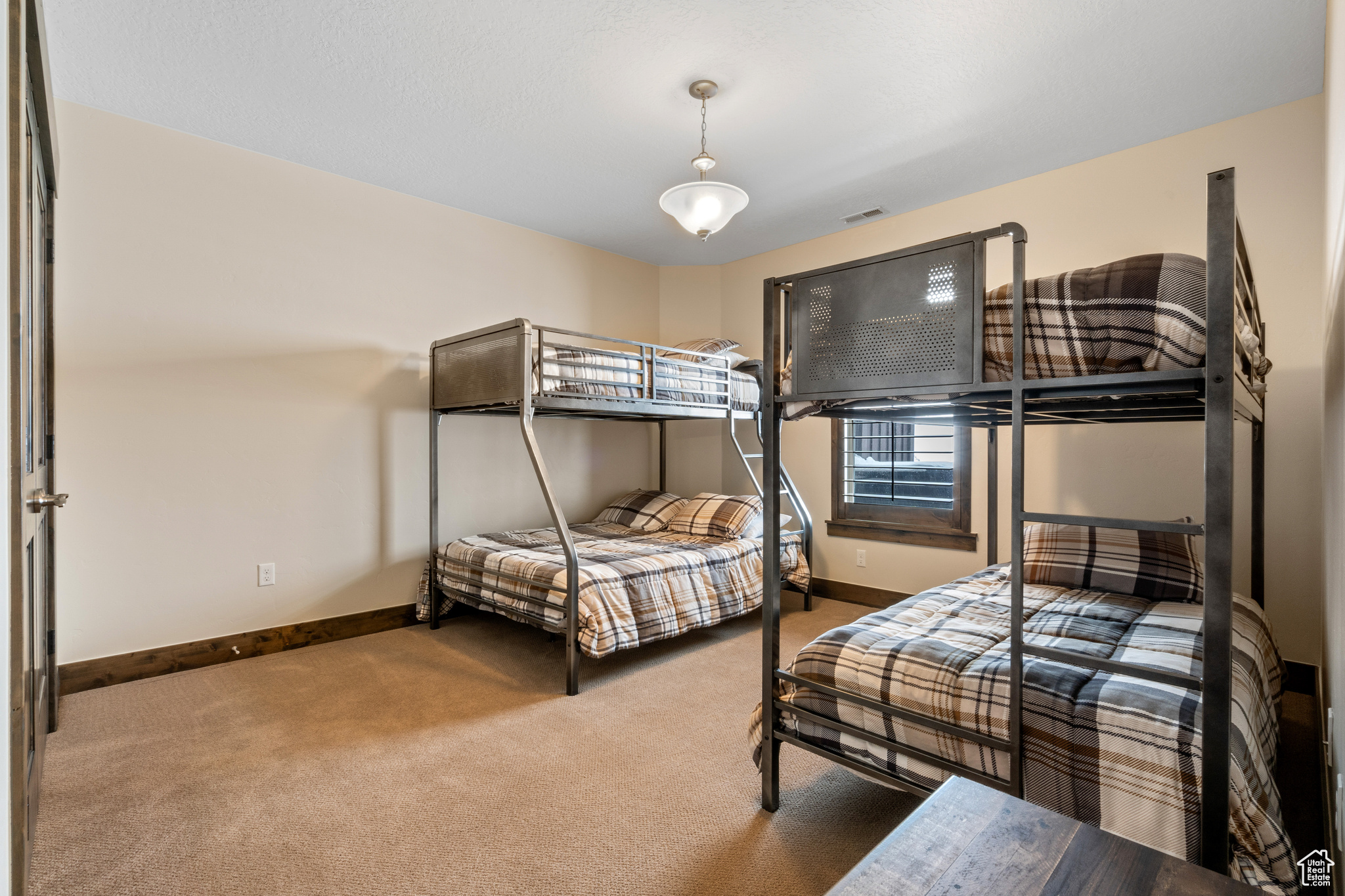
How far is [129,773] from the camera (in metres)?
1.94

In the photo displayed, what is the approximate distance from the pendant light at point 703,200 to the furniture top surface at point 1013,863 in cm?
230

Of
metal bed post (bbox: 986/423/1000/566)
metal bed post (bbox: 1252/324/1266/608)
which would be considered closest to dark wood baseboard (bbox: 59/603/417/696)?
metal bed post (bbox: 986/423/1000/566)

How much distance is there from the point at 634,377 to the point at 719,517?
106cm

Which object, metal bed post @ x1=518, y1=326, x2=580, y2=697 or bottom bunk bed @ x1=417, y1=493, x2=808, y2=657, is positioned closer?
metal bed post @ x1=518, y1=326, x2=580, y2=697

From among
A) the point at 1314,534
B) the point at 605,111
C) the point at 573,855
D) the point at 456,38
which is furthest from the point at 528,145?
the point at 1314,534

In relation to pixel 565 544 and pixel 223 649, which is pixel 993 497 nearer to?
pixel 565 544

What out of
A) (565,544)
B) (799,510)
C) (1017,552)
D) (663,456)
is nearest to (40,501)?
(565,544)

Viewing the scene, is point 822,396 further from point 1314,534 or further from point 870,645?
point 1314,534

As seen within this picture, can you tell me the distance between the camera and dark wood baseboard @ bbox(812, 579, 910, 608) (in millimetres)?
3867

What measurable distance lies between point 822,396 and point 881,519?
8.47ft

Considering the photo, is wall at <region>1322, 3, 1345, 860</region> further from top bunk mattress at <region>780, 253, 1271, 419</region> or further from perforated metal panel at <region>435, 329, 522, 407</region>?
perforated metal panel at <region>435, 329, 522, 407</region>

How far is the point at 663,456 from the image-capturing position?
4883 millimetres

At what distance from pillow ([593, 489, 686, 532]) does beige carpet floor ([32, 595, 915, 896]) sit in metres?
1.40

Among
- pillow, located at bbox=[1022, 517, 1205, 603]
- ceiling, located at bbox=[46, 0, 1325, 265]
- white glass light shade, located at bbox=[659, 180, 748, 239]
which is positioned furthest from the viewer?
white glass light shade, located at bbox=[659, 180, 748, 239]
